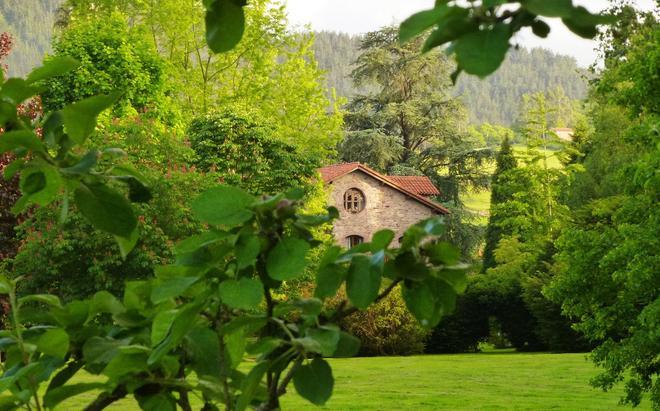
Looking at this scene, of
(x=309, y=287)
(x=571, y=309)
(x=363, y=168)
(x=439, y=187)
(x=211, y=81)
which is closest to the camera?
(x=571, y=309)

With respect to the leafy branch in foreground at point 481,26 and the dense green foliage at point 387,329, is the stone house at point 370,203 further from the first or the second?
the leafy branch in foreground at point 481,26

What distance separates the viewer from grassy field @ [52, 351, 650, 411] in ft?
39.2

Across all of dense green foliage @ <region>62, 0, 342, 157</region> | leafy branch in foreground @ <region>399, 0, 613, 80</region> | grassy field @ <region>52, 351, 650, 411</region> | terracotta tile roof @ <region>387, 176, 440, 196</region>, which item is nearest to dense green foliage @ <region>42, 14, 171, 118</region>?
dense green foliage @ <region>62, 0, 342, 157</region>

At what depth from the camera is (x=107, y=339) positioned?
1114 mm

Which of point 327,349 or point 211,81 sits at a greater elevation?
point 211,81

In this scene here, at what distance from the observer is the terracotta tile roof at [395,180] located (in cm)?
3486

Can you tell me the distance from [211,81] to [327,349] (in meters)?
28.9

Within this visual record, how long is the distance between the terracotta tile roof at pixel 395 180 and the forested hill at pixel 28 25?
4859 inches

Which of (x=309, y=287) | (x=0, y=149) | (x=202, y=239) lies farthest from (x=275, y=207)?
(x=309, y=287)

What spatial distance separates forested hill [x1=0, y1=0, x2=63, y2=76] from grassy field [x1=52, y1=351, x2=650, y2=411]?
5603 inches

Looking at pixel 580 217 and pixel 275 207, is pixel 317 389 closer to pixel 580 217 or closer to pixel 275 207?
pixel 275 207

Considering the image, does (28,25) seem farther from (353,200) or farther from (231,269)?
(231,269)

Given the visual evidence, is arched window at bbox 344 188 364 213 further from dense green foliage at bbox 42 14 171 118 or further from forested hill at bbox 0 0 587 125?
forested hill at bbox 0 0 587 125

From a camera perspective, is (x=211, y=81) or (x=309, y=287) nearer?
(x=309, y=287)
